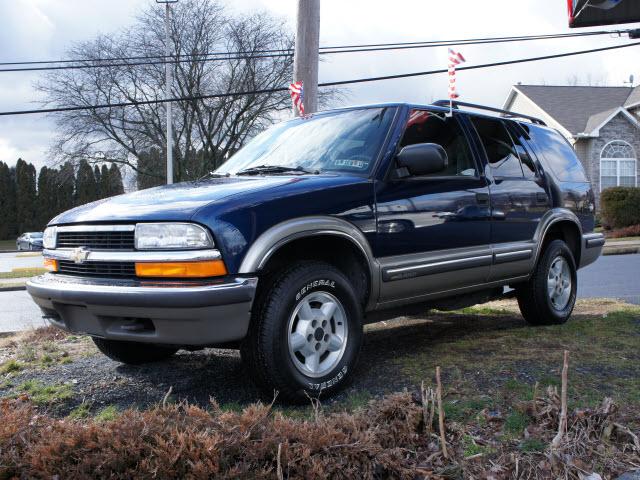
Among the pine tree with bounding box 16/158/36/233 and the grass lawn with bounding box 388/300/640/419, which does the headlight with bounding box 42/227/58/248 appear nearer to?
the grass lawn with bounding box 388/300/640/419

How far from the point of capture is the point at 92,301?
360 centimetres

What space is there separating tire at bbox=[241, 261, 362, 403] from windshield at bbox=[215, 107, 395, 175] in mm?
907

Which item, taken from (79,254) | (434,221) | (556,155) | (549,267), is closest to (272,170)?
(434,221)

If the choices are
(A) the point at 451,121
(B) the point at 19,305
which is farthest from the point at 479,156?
(B) the point at 19,305

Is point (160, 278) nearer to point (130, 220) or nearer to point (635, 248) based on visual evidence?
point (130, 220)

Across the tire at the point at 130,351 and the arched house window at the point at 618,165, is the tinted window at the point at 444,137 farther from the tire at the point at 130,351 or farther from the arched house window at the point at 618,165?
the arched house window at the point at 618,165

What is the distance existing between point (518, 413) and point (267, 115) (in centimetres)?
3140

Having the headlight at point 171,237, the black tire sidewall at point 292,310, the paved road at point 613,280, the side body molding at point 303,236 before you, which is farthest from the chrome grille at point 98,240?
the paved road at point 613,280

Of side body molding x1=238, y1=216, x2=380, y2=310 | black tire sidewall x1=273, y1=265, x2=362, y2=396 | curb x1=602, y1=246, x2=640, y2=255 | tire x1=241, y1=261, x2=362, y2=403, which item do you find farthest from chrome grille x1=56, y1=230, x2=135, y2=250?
curb x1=602, y1=246, x2=640, y2=255

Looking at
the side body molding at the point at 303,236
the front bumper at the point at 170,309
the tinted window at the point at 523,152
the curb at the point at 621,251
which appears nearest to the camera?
the front bumper at the point at 170,309

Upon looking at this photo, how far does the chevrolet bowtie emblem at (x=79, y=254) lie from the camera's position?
3.81m

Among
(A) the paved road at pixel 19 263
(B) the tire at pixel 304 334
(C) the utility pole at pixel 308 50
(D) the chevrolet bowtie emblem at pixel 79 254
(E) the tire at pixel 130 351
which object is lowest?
(A) the paved road at pixel 19 263

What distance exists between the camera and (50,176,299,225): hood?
354cm

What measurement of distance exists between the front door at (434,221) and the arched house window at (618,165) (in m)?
29.3
